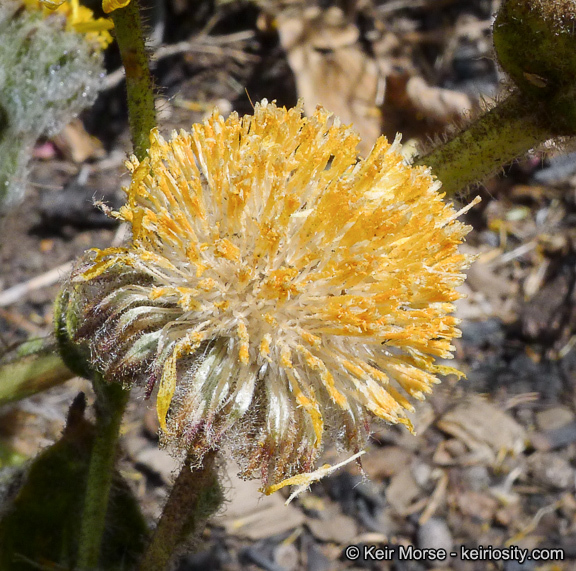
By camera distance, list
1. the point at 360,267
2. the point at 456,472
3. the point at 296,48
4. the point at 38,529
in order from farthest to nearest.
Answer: the point at 296,48 → the point at 456,472 → the point at 38,529 → the point at 360,267

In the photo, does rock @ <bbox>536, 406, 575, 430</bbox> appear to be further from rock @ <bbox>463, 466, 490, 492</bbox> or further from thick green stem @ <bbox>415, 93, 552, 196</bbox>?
thick green stem @ <bbox>415, 93, 552, 196</bbox>

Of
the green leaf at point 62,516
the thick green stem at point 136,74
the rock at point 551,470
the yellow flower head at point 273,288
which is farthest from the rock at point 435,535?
the thick green stem at point 136,74

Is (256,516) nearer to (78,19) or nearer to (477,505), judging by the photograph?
(477,505)

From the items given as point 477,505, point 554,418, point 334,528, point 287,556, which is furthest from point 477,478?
point 287,556

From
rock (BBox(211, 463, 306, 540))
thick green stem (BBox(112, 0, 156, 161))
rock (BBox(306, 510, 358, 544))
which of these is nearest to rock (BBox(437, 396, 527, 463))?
rock (BBox(306, 510, 358, 544))

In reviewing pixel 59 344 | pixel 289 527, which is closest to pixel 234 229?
pixel 59 344

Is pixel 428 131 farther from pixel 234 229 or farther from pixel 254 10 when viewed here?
pixel 234 229

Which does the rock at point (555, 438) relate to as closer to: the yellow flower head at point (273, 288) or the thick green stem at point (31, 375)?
the yellow flower head at point (273, 288)
